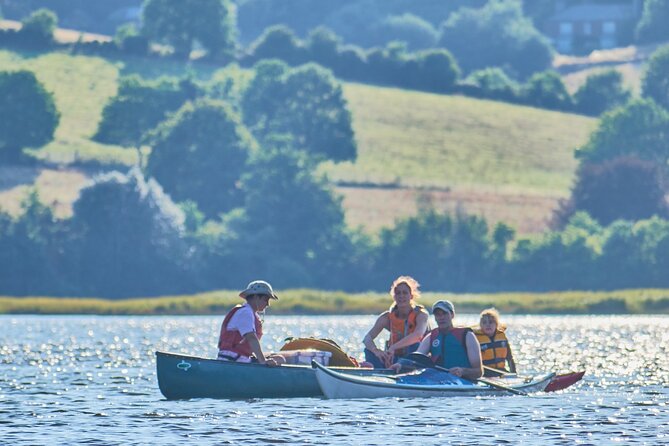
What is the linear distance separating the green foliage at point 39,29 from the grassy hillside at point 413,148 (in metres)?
4.31

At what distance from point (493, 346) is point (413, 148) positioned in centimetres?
11938

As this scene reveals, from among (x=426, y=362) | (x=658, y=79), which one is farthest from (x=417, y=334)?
(x=658, y=79)

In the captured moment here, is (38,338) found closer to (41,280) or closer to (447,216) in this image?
(41,280)

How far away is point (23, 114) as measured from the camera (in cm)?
15262

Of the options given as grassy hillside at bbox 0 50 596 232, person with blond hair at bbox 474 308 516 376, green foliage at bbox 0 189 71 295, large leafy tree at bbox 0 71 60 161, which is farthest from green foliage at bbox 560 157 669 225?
person with blond hair at bbox 474 308 516 376

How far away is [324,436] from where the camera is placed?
32.3 meters

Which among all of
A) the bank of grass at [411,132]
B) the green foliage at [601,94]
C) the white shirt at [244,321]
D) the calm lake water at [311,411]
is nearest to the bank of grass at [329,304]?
the bank of grass at [411,132]

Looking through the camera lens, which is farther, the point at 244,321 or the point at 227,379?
the point at 227,379

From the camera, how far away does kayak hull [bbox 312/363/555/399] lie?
37750 millimetres

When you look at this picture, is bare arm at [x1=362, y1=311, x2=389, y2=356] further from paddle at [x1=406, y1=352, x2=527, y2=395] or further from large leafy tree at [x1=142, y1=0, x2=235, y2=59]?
large leafy tree at [x1=142, y1=0, x2=235, y2=59]

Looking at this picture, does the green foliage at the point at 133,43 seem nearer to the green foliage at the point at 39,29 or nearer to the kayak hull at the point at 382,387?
the green foliage at the point at 39,29

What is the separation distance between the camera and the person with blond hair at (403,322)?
38.8 m

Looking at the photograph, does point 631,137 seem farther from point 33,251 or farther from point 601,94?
point 33,251

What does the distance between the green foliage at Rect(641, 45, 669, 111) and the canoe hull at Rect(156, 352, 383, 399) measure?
497 feet
